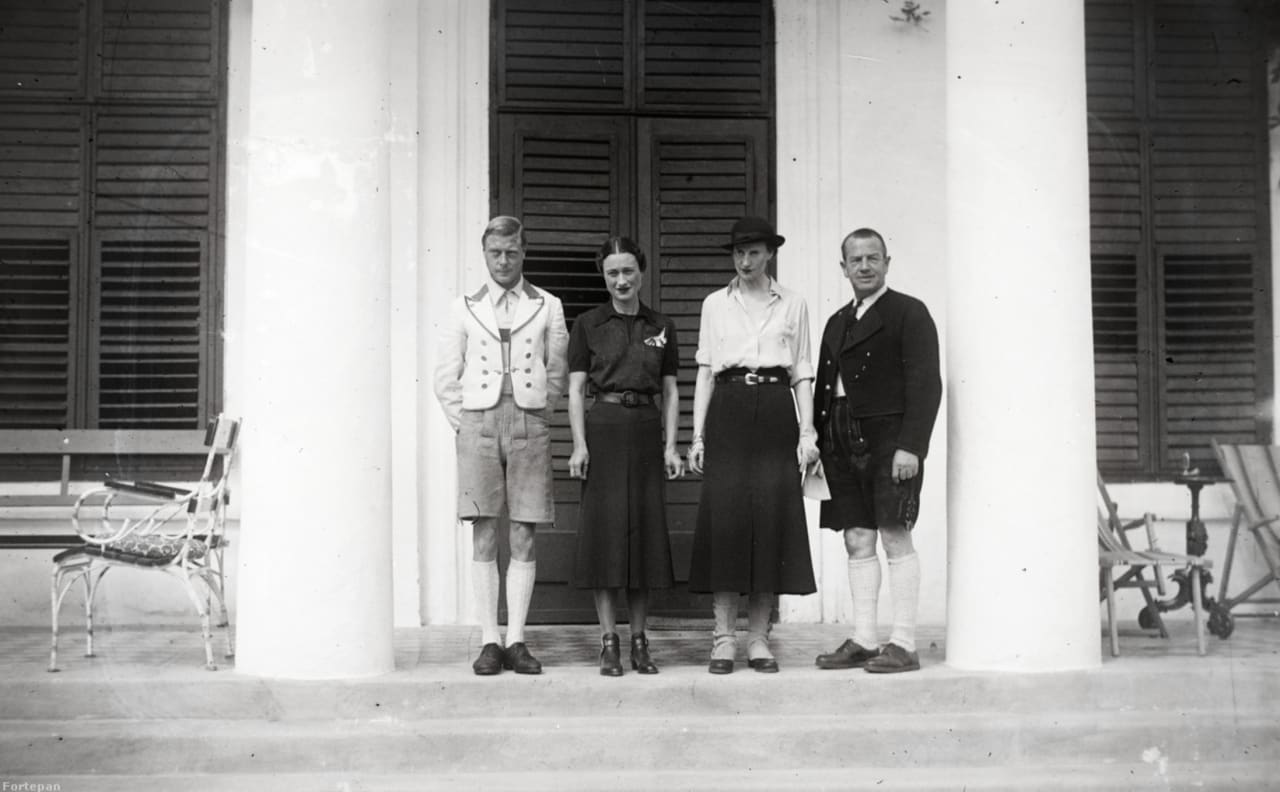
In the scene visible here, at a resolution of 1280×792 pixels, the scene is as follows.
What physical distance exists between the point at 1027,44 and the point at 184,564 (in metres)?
4.35

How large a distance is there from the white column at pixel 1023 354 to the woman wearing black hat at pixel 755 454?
713 millimetres

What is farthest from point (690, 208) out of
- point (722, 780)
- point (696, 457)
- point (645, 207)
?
point (722, 780)

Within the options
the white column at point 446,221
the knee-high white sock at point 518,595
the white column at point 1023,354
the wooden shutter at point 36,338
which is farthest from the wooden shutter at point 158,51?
the white column at point 1023,354

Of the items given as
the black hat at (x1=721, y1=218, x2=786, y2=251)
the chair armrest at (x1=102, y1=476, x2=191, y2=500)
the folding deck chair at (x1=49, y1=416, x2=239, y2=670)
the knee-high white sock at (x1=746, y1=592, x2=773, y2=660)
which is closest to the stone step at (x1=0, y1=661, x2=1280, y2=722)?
the knee-high white sock at (x1=746, y1=592, x2=773, y2=660)

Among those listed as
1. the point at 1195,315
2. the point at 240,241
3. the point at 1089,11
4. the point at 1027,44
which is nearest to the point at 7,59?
the point at 240,241

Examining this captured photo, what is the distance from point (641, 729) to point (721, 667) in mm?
602

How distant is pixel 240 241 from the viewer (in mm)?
7496

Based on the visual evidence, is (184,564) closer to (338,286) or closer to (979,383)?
(338,286)

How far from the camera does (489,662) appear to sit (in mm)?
5566

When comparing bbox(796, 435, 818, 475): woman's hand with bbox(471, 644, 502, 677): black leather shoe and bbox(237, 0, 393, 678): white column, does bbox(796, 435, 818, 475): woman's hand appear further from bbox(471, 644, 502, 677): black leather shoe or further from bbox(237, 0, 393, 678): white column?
bbox(237, 0, 393, 678): white column

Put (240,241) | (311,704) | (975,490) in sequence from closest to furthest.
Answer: (311,704)
(975,490)
(240,241)

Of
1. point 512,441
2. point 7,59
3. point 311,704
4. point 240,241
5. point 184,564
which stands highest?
point 7,59

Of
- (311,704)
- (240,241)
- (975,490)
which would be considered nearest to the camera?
(311,704)

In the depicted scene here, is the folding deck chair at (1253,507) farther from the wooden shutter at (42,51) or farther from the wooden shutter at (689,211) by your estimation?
the wooden shutter at (42,51)
